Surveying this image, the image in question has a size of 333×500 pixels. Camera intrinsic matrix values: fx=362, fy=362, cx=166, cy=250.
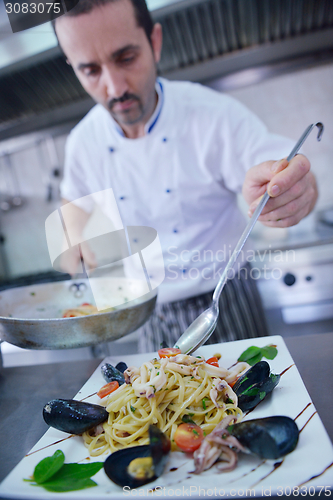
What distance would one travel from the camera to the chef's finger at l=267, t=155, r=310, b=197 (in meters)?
0.99

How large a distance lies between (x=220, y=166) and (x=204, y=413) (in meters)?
1.19

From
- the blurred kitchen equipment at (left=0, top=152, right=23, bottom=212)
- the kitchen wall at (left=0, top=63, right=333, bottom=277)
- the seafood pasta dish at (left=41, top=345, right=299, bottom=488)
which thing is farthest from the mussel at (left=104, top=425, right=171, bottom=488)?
the blurred kitchen equipment at (left=0, top=152, right=23, bottom=212)

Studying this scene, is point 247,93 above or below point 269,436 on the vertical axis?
above

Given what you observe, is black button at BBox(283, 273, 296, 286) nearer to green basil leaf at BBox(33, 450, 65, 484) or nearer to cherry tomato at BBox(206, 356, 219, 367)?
cherry tomato at BBox(206, 356, 219, 367)

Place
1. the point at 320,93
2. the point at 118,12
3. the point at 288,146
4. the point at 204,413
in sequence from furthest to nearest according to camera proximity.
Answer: the point at 320,93, the point at 288,146, the point at 118,12, the point at 204,413

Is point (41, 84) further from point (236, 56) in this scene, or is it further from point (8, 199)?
point (236, 56)

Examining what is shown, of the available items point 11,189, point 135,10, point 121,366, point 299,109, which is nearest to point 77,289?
point 121,366

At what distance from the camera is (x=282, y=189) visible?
1.00 meters

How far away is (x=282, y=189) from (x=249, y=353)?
458mm

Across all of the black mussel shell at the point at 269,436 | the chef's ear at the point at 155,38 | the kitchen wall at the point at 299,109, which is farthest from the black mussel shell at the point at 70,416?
the kitchen wall at the point at 299,109

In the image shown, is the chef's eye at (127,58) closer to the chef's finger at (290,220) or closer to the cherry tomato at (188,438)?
the chef's finger at (290,220)

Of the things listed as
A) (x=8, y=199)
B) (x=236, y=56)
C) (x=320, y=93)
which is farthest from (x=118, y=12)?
(x=8, y=199)

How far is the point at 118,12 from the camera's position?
134 centimetres

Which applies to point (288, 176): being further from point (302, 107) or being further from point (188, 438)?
point (302, 107)
